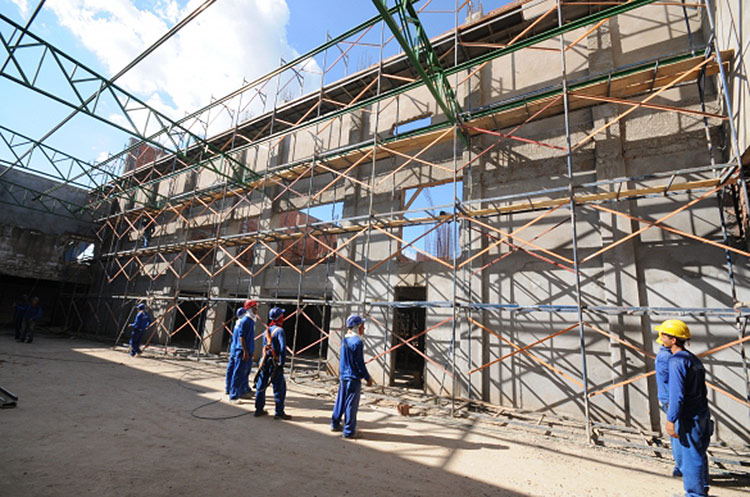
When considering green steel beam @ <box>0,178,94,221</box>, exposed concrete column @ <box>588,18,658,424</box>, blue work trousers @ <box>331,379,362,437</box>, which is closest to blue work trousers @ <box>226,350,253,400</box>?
blue work trousers @ <box>331,379,362,437</box>

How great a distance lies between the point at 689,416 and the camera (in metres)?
3.29

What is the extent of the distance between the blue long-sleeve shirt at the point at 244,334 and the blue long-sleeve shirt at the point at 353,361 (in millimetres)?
2590

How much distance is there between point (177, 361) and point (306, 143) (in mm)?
8226

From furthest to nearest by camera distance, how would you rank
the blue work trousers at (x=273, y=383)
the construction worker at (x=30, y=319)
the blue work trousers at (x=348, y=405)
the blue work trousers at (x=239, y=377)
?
the construction worker at (x=30, y=319) → the blue work trousers at (x=239, y=377) → the blue work trousers at (x=273, y=383) → the blue work trousers at (x=348, y=405)

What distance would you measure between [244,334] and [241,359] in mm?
467

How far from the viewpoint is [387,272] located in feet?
29.8

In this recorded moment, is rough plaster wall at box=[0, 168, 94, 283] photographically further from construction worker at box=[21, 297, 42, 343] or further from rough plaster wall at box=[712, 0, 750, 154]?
rough plaster wall at box=[712, 0, 750, 154]

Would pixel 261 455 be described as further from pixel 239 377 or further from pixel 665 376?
pixel 665 376

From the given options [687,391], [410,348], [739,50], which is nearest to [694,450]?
[687,391]

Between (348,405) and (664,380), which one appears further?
(348,405)

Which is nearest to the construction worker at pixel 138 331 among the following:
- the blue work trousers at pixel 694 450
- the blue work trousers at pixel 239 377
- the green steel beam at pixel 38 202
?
the blue work trousers at pixel 239 377

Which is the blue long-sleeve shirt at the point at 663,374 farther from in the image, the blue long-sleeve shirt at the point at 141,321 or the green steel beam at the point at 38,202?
the green steel beam at the point at 38,202

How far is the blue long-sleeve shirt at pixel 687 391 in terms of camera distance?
10.7ft

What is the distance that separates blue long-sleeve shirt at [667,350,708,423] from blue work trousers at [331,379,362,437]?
3.45 metres
